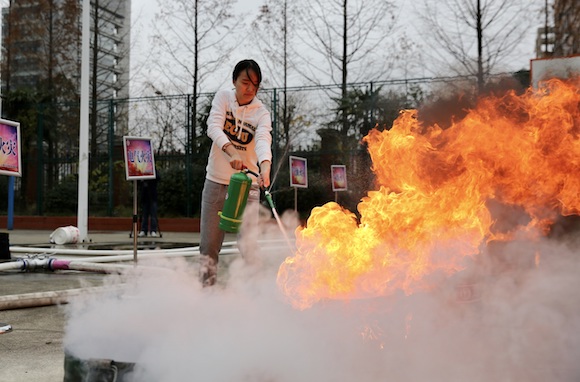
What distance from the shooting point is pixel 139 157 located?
998 cm

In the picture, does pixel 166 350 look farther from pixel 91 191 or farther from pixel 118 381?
pixel 91 191

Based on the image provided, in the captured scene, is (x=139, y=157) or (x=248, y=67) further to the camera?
(x=139, y=157)

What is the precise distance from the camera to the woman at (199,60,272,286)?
13.5 ft

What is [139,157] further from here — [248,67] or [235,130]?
[248,67]

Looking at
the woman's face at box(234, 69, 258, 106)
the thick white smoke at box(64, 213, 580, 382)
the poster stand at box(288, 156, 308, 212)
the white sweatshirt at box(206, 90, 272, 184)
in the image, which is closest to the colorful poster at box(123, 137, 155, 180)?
the poster stand at box(288, 156, 308, 212)

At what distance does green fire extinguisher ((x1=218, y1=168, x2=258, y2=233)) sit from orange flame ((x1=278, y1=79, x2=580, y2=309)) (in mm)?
574

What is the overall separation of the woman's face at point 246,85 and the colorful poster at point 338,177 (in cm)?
1169

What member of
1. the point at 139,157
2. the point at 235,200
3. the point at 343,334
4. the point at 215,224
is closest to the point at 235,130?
the point at 215,224

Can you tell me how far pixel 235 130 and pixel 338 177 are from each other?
12.2 metres

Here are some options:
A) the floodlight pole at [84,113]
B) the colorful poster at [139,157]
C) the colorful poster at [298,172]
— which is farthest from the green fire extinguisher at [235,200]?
the colorful poster at [298,172]

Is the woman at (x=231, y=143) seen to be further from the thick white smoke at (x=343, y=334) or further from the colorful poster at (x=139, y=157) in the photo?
the colorful poster at (x=139, y=157)

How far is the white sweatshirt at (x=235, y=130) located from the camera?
4.21 m

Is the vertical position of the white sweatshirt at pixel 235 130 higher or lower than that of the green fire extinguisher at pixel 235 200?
higher

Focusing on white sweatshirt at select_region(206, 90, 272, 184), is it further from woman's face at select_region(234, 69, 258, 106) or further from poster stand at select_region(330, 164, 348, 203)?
poster stand at select_region(330, 164, 348, 203)
